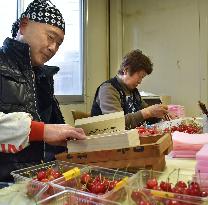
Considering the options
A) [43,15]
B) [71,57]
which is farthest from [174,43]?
[43,15]

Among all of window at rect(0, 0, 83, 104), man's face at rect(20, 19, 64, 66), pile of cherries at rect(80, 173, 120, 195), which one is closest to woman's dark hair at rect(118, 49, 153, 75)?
window at rect(0, 0, 83, 104)

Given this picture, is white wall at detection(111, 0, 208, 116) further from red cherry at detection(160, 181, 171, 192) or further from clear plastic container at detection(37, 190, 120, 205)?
clear plastic container at detection(37, 190, 120, 205)

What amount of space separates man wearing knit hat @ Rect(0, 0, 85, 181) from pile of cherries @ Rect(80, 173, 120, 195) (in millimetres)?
230

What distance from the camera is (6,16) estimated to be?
2.54 meters

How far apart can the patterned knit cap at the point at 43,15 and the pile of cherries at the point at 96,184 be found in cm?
85

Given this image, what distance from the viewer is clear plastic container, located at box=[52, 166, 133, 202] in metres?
0.76

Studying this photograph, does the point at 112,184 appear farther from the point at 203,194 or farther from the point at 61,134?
the point at 61,134

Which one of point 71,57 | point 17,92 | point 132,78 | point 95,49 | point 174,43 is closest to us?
point 17,92

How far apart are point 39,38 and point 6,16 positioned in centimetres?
129

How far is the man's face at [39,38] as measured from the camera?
4.71ft

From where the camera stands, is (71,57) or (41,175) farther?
(71,57)

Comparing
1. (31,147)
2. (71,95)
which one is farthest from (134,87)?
(31,147)

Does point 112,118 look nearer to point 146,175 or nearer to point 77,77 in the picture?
point 146,175

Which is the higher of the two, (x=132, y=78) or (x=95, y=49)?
(x=95, y=49)
